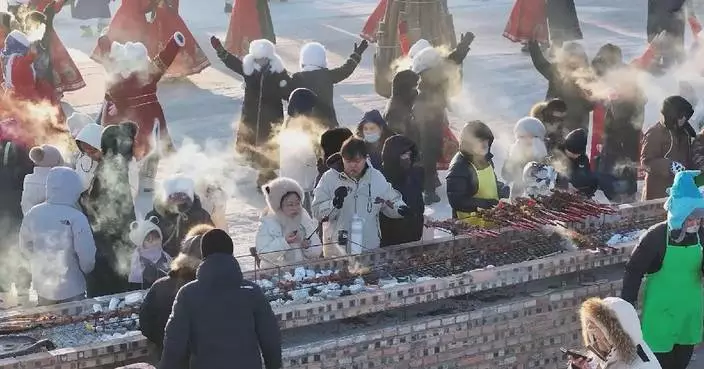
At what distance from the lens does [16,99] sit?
11.3 m

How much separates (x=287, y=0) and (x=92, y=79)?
27.5 feet

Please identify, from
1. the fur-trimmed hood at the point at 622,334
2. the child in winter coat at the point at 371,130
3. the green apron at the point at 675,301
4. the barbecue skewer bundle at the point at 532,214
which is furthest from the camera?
the child in winter coat at the point at 371,130

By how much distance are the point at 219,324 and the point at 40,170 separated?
2.83 metres

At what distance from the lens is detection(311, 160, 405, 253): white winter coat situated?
7.48 m

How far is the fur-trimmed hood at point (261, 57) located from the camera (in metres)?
11.0

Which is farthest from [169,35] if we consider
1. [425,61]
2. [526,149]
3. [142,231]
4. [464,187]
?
→ [142,231]

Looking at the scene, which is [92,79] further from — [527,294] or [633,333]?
[633,333]

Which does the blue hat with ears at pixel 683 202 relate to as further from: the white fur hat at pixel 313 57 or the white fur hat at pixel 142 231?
the white fur hat at pixel 313 57

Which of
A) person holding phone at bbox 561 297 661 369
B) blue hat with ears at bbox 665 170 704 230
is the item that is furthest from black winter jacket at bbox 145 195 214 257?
person holding phone at bbox 561 297 661 369

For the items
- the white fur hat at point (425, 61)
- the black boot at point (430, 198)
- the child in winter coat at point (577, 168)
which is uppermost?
the white fur hat at point (425, 61)

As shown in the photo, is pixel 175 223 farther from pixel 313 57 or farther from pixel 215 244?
pixel 313 57

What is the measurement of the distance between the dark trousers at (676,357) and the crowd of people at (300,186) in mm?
10

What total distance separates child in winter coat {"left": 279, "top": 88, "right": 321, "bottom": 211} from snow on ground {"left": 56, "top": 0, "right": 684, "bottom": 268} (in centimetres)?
70

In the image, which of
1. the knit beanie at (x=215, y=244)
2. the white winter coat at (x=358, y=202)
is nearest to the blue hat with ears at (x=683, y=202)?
the white winter coat at (x=358, y=202)
